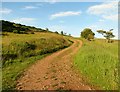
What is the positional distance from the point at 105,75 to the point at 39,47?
917 inches

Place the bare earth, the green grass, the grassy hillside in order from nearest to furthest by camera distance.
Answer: the green grass, the bare earth, the grassy hillside

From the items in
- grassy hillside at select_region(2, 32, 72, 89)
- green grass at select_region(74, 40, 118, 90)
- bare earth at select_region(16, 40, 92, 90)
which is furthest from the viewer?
grassy hillside at select_region(2, 32, 72, 89)

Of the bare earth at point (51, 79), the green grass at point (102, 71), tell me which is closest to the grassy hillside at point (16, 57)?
the bare earth at point (51, 79)

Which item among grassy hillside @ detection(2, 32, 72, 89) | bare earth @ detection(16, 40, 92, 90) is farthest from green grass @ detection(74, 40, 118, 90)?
grassy hillside @ detection(2, 32, 72, 89)

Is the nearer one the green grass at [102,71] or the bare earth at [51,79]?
the green grass at [102,71]

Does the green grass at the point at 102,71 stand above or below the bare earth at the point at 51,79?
above

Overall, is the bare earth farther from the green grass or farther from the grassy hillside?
the grassy hillside

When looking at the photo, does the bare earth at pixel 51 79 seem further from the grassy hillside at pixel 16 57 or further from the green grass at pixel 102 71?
the grassy hillside at pixel 16 57

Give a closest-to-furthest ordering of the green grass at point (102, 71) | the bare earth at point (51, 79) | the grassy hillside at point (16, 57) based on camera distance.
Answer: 1. the green grass at point (102, 71)
2. the bare earth at point (51, 79)
3. the grassy hillside at point (16, 57)

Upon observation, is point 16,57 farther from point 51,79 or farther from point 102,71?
point 102,71

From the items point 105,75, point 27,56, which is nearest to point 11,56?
point 27,56

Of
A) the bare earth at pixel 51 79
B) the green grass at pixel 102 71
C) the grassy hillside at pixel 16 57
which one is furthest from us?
the grassy hillside at pixel 16 57

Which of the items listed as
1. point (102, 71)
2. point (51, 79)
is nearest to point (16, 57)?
point (51, 79)

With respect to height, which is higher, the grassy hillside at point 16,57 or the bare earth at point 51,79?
the grassy hillside at point 16,57
